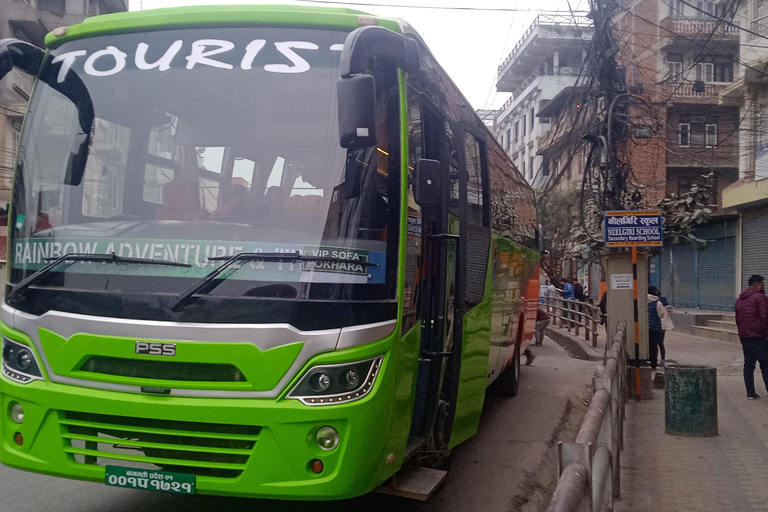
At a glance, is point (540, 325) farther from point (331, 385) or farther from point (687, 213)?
point (331, 385)

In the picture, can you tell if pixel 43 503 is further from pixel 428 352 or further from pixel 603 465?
pixel 603 465

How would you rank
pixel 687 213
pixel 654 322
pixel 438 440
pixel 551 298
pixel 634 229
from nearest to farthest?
pixel 438 440, pixel 634 229, pixel 654 322, pixel 551 298, pixel 687 213

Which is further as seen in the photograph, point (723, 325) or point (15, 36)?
point (15, 36)

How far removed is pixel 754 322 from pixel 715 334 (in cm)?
1228

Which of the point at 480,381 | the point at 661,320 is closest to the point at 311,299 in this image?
the point at 480,381

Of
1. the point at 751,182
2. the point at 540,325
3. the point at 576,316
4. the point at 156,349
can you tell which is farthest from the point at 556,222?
the point at 156,349

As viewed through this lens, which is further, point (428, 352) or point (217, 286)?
point (428, 352)

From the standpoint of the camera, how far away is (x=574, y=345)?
1798cm

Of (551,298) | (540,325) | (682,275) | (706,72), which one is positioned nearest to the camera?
(540,325)

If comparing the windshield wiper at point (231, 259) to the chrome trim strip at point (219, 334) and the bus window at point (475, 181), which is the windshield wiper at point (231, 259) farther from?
the bus window at point (475, 181)

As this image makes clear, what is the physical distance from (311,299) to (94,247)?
126cm

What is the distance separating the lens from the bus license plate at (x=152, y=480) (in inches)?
156

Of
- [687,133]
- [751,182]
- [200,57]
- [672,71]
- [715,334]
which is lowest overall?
[715,334]

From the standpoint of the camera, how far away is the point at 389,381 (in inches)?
168
